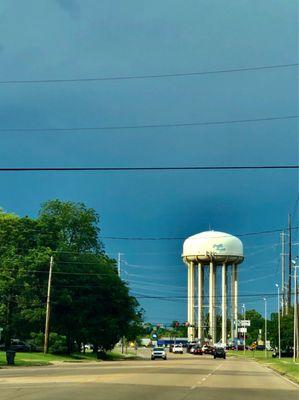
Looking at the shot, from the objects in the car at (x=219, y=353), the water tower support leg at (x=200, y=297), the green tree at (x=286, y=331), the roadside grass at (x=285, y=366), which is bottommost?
the roadside grass at (x=285, y=366)

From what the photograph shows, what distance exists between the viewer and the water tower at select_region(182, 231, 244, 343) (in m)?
127

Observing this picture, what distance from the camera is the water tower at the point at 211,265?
4993 inches

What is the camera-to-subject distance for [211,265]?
421ft

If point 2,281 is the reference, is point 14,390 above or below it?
below

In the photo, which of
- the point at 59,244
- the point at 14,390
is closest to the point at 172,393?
the point at 14,390

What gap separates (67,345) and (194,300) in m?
62.6

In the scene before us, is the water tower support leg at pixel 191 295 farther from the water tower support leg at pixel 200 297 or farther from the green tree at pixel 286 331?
the green tree at pixel 286 331

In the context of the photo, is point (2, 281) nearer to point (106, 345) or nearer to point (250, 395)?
point (106, 345)

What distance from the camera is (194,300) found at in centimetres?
13562

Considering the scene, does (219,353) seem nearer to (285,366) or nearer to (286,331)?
(286,331)

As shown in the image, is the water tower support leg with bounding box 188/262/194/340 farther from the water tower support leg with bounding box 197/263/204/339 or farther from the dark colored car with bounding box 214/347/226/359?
the dark colored car with bounding box 214/347/226/359

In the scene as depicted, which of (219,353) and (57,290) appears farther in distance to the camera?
(219,353)

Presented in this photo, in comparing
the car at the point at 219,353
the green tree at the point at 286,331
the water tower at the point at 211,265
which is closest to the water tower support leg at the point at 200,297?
the water tower at the point at 211,265

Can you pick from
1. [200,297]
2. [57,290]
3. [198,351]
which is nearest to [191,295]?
[200,297]
